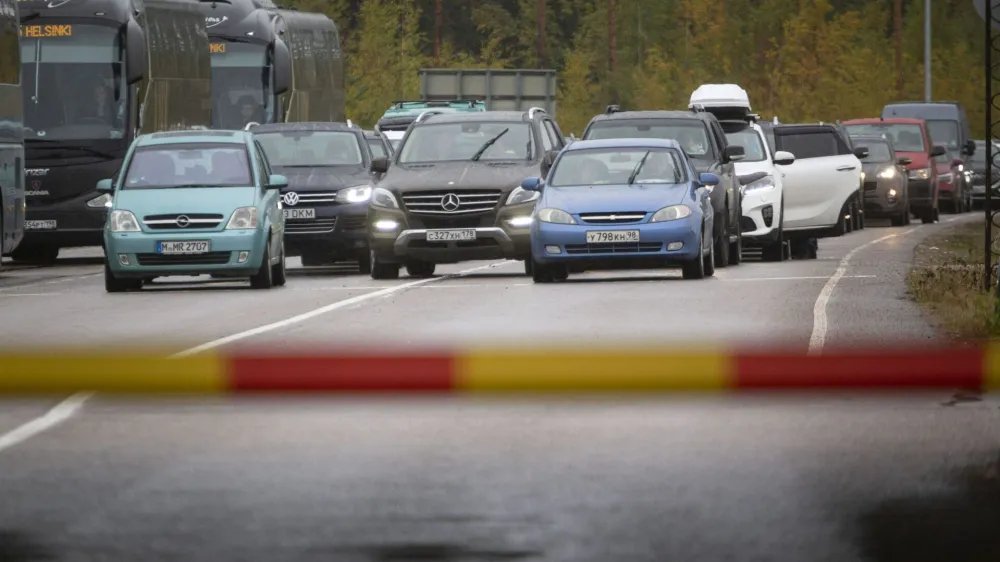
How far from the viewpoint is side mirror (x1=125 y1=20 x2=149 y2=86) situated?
33.8 m

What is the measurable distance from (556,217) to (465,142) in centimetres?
372

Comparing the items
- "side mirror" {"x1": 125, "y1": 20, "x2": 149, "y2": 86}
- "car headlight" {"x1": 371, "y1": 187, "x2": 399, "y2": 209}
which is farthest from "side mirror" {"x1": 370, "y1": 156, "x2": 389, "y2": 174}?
"side mirror" {"x1": 125, "y1": 20, "x2": 149, "y2": 86}

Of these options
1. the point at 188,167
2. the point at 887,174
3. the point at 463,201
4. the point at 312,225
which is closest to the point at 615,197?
the point at 463,201

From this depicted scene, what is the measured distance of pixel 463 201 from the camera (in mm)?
27406

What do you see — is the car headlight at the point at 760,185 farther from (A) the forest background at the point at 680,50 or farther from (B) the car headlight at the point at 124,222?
(A) the forest background at the point at 680,50

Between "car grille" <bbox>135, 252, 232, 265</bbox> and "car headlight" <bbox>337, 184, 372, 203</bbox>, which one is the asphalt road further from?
"car headlight" <bbox>337, 184, 372, 203</bbox>

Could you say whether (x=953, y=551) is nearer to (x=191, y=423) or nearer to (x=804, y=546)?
(x=804, y=546)

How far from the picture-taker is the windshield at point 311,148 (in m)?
31.0

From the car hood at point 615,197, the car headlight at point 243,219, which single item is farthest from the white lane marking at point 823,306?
the car headlight at point 243,219

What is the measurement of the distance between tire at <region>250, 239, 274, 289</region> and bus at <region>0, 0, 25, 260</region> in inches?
137

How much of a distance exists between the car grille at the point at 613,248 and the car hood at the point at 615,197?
1.09 ft

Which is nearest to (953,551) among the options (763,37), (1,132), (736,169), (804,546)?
(804,546)

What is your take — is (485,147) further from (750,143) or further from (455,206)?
(750,143)

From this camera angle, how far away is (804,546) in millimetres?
7836
